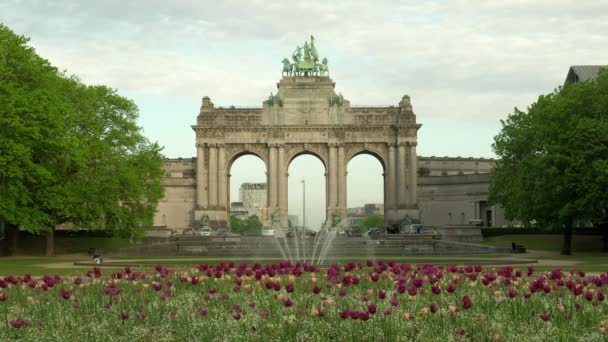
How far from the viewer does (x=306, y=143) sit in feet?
365

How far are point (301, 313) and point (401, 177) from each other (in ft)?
311

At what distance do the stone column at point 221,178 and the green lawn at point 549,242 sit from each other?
124 feet

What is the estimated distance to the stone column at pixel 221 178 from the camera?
11112 cm

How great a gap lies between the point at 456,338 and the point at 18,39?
54124 mm

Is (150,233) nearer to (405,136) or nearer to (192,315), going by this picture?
(405,136)

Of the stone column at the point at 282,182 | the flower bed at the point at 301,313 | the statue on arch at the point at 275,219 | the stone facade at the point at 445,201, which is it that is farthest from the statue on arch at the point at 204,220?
the flower bed at the point at 301,313

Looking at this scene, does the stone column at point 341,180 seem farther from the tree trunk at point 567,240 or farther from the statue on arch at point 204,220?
the tree trunk at point 567,240

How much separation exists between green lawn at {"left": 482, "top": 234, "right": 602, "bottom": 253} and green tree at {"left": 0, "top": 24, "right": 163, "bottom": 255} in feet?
111

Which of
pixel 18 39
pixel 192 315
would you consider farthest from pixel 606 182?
pixel 192 315

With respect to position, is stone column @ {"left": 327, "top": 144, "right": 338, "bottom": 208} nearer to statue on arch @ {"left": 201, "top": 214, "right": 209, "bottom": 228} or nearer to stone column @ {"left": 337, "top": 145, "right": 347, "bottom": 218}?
stone column @ {"left": 337, "top": 145, "right": 347, "bottom": 218}

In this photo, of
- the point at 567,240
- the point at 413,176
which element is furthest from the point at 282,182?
the point at 567,240

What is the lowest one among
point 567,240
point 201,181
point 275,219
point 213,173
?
point 567,240

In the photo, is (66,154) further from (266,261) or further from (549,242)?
(549,242)

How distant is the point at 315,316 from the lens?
15.3 meters
